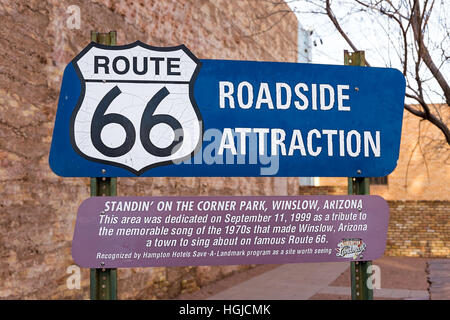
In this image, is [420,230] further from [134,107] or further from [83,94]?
[83,94]

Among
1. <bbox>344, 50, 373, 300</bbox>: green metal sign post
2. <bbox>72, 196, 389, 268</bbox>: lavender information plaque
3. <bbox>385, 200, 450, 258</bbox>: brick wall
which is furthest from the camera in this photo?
<bbox>385, 200, 450, 258</bbox>: brick wall

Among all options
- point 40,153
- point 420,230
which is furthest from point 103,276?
point 420,230

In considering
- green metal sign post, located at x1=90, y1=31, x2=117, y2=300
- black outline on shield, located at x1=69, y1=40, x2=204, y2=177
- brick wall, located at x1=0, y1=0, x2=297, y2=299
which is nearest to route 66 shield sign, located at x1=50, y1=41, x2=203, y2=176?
black outline on shield, located at x1=69, y1=40, x2=204, y2=177

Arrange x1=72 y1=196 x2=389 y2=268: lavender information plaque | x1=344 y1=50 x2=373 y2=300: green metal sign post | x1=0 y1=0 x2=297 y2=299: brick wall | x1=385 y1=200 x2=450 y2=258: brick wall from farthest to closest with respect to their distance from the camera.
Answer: x1=385 y1=200 x2=450 y2=258: brick wall < x1=0 y1=0 x2=297 y2=299: brick wall < x1=344 y1=50 x2=373 y2=300: green metal sign post < x1=72 y1=196 x2=389 y2=268: lavender information plaque

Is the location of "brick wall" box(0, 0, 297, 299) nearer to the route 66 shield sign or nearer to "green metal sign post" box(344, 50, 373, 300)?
the route 66 shield sign

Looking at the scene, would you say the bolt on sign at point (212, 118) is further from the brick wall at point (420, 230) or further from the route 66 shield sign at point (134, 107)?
the brick wall at point (420, 230)

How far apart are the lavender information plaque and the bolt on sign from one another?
0.19 metres

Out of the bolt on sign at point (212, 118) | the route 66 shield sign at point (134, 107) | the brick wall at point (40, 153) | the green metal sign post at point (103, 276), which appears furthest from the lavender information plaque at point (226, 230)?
the brick wall at point (40, 153)

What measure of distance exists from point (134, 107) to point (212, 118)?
0.50m

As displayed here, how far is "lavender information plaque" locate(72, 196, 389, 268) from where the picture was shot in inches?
113

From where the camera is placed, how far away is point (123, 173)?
2.96 m

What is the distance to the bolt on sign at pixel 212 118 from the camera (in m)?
→ 2.96

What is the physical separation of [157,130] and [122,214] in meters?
0.57

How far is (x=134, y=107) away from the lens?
3.00 meters
